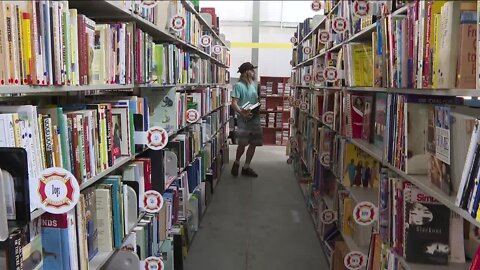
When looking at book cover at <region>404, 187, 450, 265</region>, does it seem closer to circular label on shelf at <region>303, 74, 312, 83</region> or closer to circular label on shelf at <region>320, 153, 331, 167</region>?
circular label on shelf at <region>320, 153, 331, 167</region>

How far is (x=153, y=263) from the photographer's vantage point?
1.98 m

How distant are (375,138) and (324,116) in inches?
45.9

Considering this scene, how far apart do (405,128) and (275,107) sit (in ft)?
24.4

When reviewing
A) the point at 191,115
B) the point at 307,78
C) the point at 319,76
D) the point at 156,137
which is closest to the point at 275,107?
the point at 307,78

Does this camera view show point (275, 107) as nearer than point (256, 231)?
No

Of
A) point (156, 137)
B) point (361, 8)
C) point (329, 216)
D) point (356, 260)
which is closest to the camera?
point (156, 137)

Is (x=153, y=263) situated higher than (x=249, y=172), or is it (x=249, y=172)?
(x=153, y=263)

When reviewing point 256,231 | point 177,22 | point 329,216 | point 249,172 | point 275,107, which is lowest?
point 256,231

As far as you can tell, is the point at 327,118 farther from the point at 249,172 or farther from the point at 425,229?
the point at 249,172

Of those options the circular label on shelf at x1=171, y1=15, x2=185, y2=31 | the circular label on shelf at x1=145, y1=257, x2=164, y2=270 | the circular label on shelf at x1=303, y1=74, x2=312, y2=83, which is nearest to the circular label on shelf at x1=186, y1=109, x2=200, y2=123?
the circular label on shelf at x1=171, y1=15, x2=185, y2=31

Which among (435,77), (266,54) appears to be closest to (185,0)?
(435,77)

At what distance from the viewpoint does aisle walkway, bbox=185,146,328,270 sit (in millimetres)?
3080

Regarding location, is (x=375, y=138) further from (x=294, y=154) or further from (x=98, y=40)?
(x=294, y=154)

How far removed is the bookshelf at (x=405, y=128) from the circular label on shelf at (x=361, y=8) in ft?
0.14
